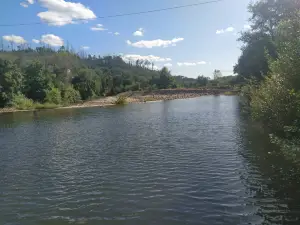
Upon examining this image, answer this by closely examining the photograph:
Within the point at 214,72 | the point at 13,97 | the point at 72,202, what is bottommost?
the point at 72,202

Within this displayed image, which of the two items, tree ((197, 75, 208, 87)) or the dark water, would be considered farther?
tree ((197, 75, 208, 87))

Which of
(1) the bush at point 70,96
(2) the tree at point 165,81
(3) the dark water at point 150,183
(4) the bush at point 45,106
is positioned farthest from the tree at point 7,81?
(2) the tree at point 165,81

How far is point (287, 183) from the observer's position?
12.3 meters

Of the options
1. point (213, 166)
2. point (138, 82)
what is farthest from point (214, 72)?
point (213, 166)

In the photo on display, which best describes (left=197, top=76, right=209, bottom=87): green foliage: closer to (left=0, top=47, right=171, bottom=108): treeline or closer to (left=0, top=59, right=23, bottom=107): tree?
(left=0, top=47, right=171, bottom=108): treeline

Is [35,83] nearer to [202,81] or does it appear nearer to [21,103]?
[21,103]

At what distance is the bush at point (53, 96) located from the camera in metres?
69.3

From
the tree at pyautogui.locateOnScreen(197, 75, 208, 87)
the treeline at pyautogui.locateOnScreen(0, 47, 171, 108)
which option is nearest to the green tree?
the treeline at pyautogui.locateOnScreen(0, 47, 171, 108)

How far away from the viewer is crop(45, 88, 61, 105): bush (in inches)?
2727

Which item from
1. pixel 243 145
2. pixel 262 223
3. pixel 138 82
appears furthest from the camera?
pixel 138 82

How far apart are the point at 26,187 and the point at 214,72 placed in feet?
530

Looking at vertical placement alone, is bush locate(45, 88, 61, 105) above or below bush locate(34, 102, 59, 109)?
above

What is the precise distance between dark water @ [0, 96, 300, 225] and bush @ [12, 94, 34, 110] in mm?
41273

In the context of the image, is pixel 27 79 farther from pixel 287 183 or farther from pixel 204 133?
pixel 287 183
